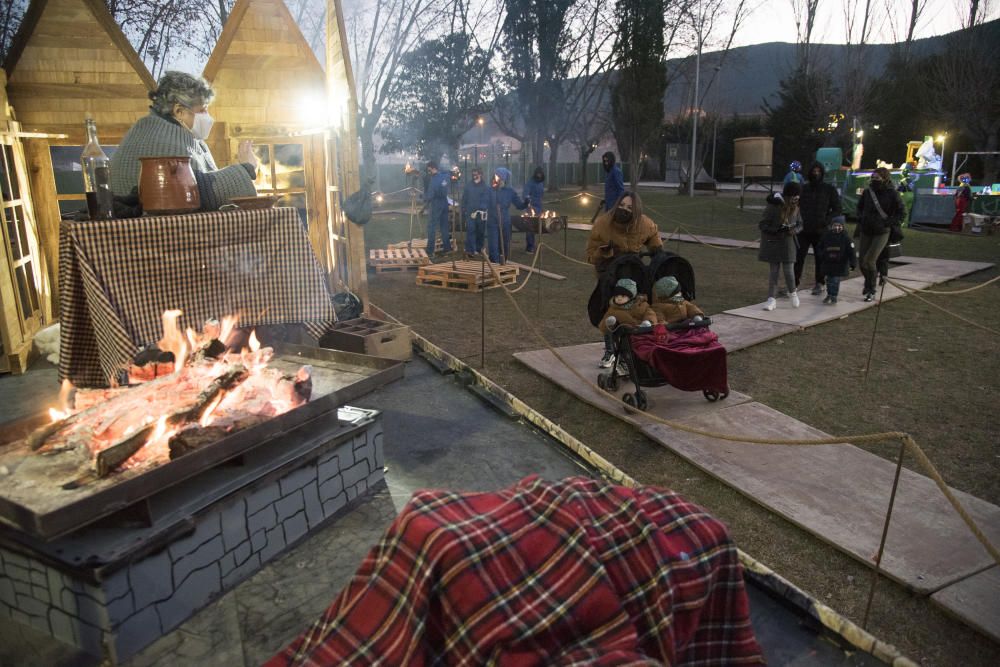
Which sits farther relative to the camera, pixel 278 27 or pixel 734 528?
pixel 278 27

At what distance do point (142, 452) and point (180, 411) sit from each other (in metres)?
0.23

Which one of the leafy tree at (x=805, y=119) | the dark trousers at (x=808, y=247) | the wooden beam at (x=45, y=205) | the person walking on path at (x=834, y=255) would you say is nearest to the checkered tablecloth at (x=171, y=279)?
the wooden beam at (x=45, y=205)

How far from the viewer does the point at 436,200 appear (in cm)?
1359

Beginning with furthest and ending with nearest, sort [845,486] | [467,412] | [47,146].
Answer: [47,146] → [467,412] → [845,486]

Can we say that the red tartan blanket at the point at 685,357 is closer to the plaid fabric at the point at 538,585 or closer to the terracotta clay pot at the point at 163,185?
the plaid fabric at the point at 538,585

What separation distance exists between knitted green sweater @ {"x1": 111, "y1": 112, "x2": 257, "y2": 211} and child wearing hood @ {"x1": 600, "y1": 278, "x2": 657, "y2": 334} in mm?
3070

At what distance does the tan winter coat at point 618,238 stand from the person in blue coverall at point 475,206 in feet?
21.8

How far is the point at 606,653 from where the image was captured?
163 centimetres

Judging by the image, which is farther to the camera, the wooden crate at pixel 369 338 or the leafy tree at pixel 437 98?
the leafy tree at pixel 437 98

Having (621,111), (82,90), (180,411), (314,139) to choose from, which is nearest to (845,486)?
(180,411)

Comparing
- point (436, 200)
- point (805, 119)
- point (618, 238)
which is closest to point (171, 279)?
point (618, 238)

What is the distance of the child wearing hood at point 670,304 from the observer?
217 inches

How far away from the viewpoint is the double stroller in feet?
16.8

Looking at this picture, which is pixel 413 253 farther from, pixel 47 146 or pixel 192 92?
pixel 192 92
